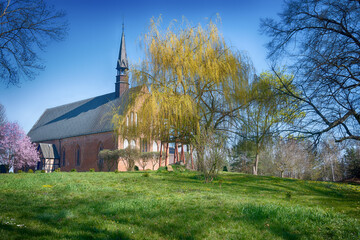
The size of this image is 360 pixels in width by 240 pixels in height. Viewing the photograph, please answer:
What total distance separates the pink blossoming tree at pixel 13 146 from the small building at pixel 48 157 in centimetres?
352

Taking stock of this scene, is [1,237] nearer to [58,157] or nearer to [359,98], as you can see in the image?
[359,98]

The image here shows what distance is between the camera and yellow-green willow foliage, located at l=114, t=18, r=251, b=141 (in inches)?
608

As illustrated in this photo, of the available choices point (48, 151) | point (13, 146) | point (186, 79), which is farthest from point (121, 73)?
point (186, 79)

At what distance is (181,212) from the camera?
6160 mm

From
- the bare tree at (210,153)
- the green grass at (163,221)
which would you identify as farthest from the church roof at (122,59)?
the green grass at (163,221)

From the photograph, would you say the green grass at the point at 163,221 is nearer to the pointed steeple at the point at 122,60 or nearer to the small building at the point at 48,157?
the pointed steeple at the point at 122,60

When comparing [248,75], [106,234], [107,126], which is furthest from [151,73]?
[107,126]

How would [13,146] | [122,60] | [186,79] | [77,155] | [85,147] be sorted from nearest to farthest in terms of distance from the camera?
[186,79]
[13,146]
[85,147]
[77,155]
[122,60]

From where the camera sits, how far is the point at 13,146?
3394 centimetres

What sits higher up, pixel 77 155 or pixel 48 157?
pixel 77 155

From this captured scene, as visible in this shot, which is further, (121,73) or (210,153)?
(121,73)

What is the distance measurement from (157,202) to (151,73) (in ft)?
35.2

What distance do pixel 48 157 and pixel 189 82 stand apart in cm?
3114

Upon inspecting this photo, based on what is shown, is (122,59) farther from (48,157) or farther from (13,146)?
(13,146)
